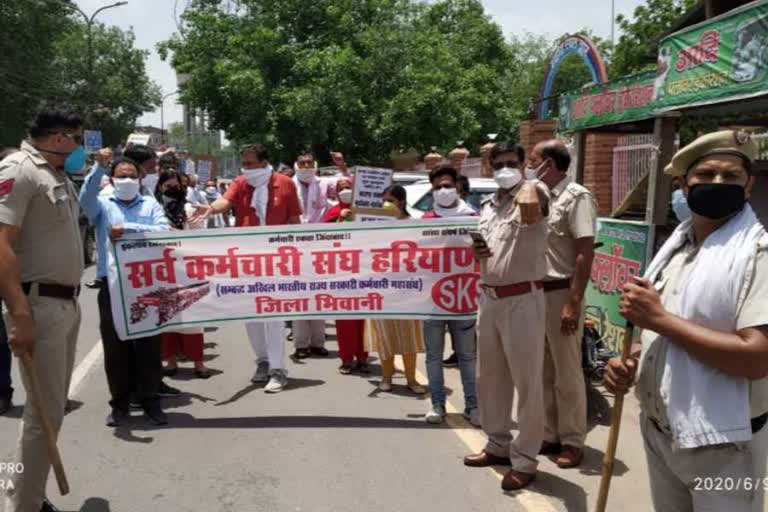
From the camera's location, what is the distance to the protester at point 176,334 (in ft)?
22.7

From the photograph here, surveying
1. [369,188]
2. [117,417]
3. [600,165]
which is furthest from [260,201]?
[600,165]

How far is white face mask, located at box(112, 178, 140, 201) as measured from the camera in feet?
18.0

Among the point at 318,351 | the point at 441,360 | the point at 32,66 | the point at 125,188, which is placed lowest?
the point at 318,351

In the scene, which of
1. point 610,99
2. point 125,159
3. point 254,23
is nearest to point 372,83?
point 254,23

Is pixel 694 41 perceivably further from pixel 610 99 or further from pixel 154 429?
pixel 154 429

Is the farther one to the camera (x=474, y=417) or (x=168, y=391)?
(x=168, y=391)

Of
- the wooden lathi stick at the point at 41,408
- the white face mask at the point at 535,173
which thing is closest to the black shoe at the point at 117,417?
the wooden lathi stick at the point at 41,408

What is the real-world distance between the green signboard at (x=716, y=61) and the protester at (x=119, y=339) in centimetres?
Result: 476

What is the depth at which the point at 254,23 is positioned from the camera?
2470 centimetres

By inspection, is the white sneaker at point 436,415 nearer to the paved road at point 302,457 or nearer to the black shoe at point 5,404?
the paved road at point 302,457

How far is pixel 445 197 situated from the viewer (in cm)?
585

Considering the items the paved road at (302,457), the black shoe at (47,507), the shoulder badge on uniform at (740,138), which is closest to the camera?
the shoulder badge on uniform at (740,138)

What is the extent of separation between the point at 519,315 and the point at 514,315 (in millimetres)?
28

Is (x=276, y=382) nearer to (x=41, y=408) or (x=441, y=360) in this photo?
(x=441, y=360)
